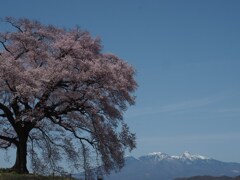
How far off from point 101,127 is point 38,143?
8416 mm

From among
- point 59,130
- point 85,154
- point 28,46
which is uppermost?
point 28,46

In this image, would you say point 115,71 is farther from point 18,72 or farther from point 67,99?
point 18,72

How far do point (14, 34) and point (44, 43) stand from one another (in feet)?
10.7

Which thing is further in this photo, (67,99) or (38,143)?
(38,143)

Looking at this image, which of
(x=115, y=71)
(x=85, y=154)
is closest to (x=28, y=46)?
(x=115, y=71)

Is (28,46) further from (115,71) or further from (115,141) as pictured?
(115,141)

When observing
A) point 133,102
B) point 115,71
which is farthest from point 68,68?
point 133,102

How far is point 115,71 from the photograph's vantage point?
145 feet

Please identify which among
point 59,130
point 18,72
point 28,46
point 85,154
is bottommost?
point 85,154

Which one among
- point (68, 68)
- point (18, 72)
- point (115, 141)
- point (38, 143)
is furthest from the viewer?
point (38, 143)

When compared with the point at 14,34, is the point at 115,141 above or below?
below

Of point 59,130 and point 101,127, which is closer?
point 101,127

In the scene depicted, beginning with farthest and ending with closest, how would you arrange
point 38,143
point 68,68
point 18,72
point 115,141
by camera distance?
point 38,143 → point 115,141 → point 68,68 → point 18,72

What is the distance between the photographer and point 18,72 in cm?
3966
